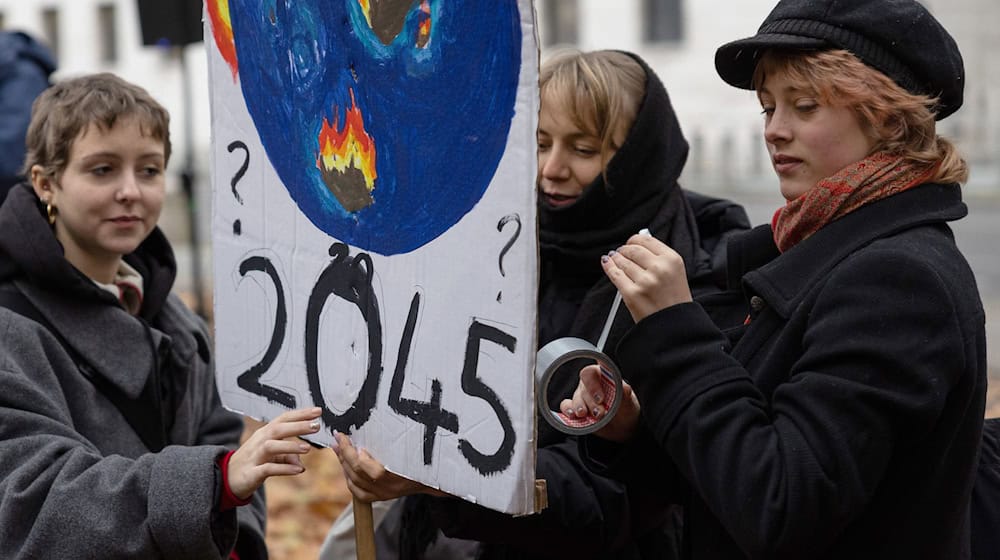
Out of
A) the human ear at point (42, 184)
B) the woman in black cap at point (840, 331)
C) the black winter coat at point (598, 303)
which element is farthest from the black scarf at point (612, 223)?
the human ear at point (42, 184)

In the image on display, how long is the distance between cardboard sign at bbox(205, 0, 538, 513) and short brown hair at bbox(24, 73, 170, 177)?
0.25m

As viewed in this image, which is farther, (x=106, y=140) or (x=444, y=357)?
(x=106, y=140)

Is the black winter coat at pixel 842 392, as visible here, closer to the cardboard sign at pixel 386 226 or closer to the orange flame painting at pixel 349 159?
the cardboard sign at pixel 386 226

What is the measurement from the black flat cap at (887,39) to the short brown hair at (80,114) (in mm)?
1301

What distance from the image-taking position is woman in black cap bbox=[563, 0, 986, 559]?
163cm

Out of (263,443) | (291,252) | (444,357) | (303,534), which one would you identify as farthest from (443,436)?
(303,534)

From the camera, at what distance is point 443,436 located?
189 cm

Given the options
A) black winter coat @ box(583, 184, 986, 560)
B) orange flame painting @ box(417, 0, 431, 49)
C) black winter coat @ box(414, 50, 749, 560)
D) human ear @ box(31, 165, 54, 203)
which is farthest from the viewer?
human ear @ box(31, 165, 54, 203)

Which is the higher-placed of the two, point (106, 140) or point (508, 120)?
point (508, 120)

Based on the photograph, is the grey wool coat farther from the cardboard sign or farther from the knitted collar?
the knitted collar

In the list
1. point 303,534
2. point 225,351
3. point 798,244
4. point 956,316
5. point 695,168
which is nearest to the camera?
point 956,316

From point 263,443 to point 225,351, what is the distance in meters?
0.35

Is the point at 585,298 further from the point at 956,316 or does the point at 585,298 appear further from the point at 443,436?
the point at 956,316

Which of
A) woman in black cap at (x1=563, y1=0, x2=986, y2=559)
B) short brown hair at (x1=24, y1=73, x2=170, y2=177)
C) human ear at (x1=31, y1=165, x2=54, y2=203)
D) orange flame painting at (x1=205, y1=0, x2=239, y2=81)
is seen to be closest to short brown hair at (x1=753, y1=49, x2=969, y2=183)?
woman in black cap at (x1=563, y1=0, x2=986, y2=559)
